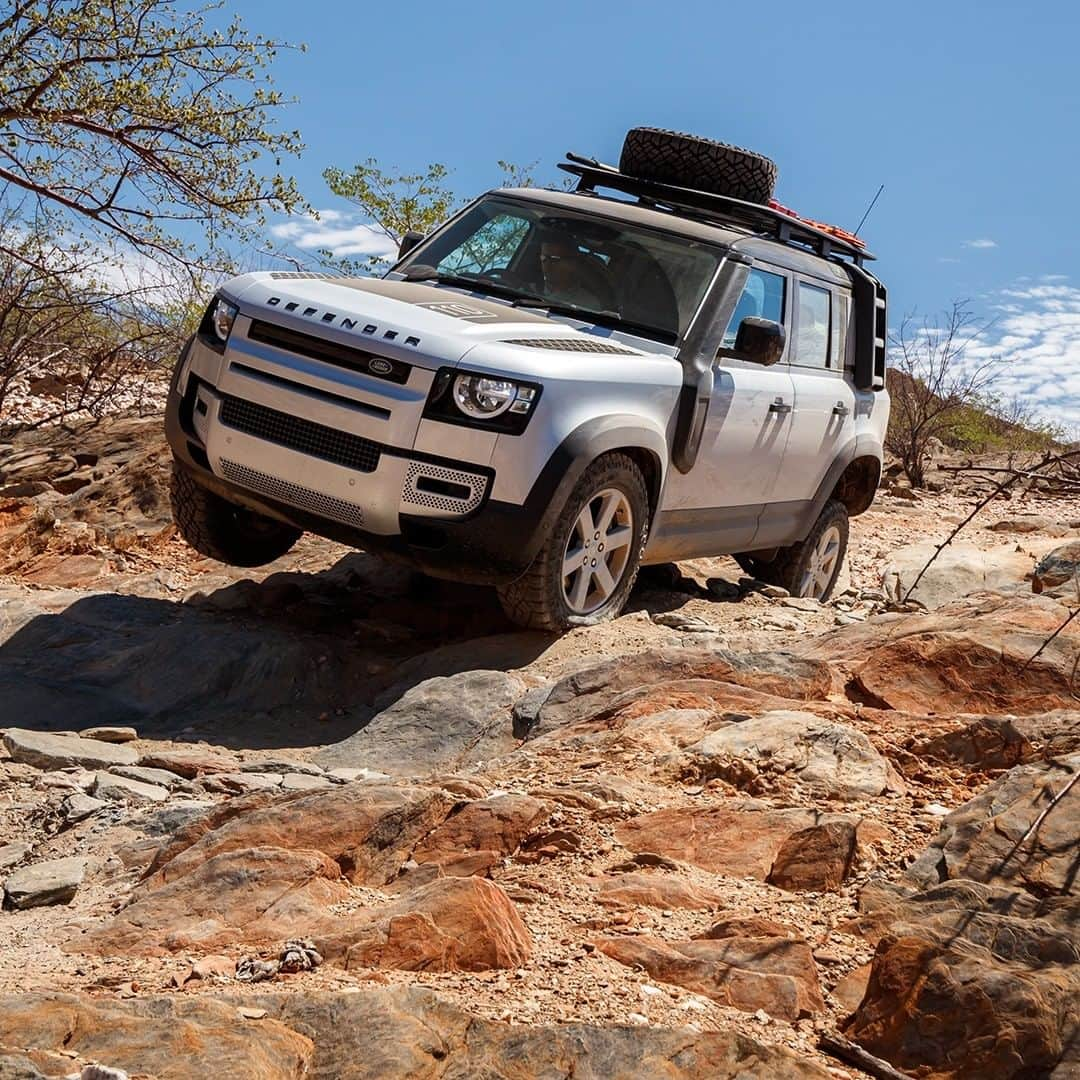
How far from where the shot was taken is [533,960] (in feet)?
10.5

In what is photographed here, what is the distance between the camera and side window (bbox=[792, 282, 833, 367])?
8.38 metres

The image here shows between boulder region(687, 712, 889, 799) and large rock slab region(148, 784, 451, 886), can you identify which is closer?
large rock slab region(148, 784, 451, 886)

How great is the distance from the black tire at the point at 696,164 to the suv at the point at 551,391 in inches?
0.4

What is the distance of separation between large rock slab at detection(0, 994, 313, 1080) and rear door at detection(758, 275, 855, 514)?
20.0 ft

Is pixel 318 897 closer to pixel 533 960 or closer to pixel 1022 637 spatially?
pixel 533 960

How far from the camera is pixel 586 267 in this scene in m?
7.55

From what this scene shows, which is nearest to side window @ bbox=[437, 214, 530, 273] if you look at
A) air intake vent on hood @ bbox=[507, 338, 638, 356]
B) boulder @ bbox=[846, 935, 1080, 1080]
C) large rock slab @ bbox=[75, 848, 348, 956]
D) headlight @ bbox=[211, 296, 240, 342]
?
air intake vent on hood @ bbox=[507, 338, 638, 356]

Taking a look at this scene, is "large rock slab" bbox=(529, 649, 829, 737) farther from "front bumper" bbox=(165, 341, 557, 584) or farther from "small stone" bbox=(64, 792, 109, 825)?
"small stone" bbox=(64, 792, 109, 825)

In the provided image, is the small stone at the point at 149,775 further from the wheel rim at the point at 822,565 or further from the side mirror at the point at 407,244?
the wheel rim at the point at 822,565

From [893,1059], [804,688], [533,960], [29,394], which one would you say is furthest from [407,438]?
[29,394]

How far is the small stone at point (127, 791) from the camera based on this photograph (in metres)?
5.30

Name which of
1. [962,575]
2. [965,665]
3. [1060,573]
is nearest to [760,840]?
[965,665]

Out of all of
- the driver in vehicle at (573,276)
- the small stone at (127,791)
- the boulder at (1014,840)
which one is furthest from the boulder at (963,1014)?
the driver in vehicle at (573,276)

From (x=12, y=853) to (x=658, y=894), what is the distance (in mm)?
2420
